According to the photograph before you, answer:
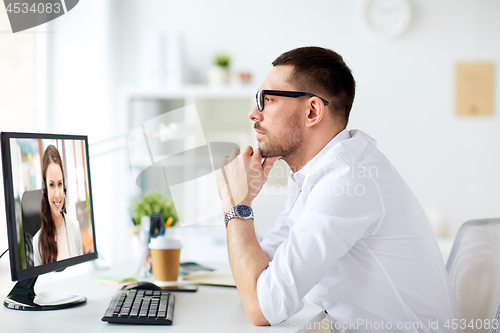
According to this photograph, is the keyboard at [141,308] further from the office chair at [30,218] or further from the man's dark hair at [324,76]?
the man's dark hair at [324,76]

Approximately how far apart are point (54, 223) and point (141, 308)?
297 mm

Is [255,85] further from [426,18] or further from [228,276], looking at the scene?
[228,276]

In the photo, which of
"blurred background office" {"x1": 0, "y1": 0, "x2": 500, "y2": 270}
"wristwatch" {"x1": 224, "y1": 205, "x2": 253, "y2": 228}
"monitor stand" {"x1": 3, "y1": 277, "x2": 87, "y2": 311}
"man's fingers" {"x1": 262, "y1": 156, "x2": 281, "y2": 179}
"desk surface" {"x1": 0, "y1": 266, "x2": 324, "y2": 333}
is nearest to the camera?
"desk surface" {"x1": 0, "y1": 266, "x2": 324, "y2": 333}

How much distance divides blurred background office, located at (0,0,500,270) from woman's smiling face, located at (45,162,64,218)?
162cm

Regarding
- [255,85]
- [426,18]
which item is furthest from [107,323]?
[426,18]

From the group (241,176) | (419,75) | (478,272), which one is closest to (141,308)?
(241,176)

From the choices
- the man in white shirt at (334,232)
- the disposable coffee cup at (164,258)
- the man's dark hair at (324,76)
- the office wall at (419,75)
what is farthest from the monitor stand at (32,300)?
the office wall at (419,75)

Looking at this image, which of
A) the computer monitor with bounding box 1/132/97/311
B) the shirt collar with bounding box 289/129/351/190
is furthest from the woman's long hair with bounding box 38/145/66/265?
the shirt collar with bounding box 289/129/351/190

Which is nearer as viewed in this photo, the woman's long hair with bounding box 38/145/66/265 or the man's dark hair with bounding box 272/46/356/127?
the woman's long hair with bounding box 38/145/66/265

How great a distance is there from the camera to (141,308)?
1.02 m

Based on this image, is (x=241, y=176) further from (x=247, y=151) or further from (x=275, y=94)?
(x=275, y=94)

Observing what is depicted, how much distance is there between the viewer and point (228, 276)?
1.46m

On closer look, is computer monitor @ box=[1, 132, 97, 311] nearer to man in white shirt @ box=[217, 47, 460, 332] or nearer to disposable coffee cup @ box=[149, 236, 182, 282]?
disposable coffee cup @ box=[149, 236, 182, 282]

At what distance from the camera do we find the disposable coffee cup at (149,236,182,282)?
1356 millimetres
